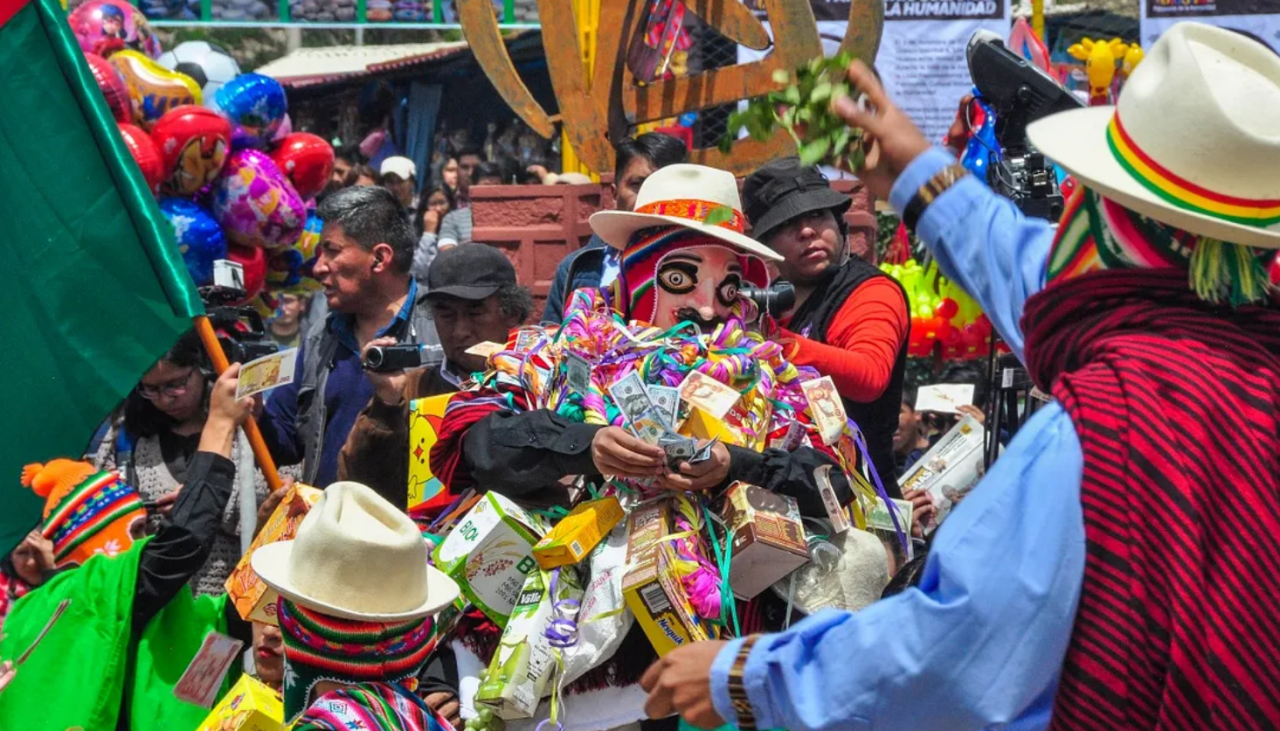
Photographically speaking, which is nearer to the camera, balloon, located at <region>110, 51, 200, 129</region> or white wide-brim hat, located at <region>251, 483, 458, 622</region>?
white wide-brim hat, located at <region>251, 483, 458, 622</region>

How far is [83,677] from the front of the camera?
407 centimetres

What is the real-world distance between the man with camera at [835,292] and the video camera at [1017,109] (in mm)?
419

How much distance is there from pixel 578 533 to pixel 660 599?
0.26m

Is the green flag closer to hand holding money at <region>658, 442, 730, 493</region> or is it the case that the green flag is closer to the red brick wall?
hand holding money at <region>658, 442, 730, 493</region>

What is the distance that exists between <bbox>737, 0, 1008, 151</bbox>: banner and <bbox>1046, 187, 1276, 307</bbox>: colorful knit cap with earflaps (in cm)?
949

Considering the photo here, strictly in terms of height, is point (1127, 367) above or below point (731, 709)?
above

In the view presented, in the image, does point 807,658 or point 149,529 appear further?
point 149,529

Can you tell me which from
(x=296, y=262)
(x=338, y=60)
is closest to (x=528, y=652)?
(x=296, y=262)

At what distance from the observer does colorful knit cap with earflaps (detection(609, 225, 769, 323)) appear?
A: 12.3ft

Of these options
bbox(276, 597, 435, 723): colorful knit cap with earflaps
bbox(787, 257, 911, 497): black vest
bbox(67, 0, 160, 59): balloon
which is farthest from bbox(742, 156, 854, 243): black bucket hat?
bbox(67, 0, 160, 59): balloon

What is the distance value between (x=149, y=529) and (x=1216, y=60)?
3.38 m

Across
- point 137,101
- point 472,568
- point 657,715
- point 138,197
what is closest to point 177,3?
point 137,101

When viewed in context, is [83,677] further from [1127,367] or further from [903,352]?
[1127,367]

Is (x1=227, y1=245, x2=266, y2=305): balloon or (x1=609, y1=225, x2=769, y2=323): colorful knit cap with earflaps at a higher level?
(x1=609, y1=225, x2=769, y2=323): colorful knit cap with earflaps
